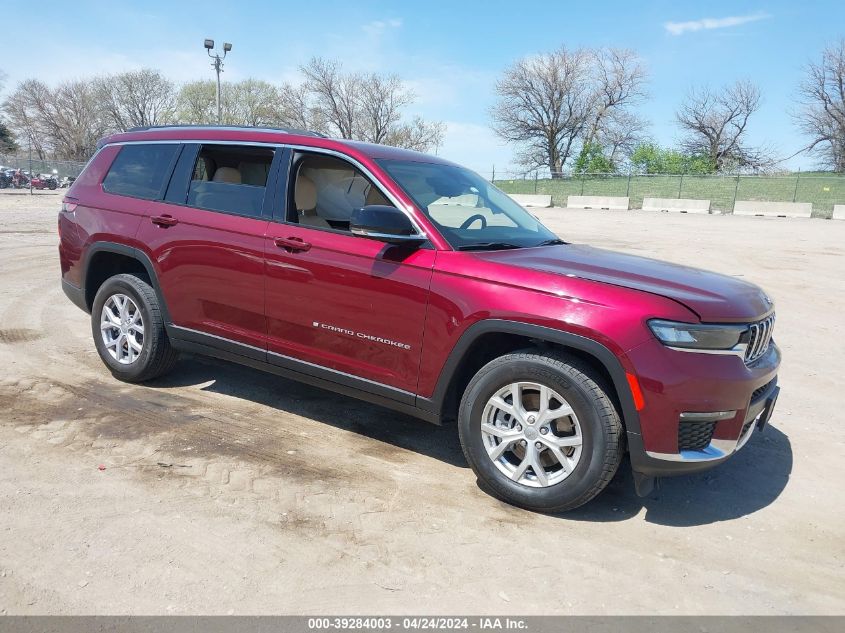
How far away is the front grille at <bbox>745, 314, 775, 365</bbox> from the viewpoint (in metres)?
3.26

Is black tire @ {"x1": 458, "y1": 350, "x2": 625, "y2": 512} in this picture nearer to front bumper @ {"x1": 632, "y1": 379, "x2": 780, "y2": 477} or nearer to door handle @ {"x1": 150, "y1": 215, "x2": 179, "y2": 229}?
front bumper @ {"x1": 632, "y1": 379, "x2": 780, "y2": 477}

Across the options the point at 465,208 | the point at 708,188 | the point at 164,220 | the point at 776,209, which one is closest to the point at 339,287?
the point at 465,208

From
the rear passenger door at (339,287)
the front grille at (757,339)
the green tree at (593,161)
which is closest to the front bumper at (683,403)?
the front grille at (757,339)

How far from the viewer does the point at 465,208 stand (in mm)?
4199

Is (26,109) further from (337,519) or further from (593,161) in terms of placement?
(337,519)

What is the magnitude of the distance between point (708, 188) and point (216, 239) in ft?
132

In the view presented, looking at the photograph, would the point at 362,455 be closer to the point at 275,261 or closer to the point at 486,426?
the point at 486,426

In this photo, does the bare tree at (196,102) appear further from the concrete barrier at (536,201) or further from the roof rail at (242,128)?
the roof rail at (242,128)

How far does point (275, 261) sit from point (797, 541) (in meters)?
3.27

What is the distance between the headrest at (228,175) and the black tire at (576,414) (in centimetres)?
228

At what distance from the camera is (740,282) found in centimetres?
383

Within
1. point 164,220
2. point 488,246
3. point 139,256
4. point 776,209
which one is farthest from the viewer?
point 776,209

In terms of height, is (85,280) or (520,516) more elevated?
(85,280)
